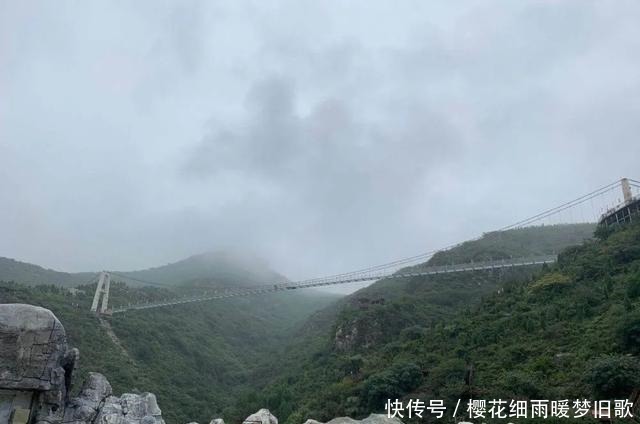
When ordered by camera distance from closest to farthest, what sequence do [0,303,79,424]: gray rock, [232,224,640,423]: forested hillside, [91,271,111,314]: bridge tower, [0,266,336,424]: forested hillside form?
[0,303,79,424]: gray rock, [232,224,640,423]: forested hillside, [0,266,336,424]: forested hillside, [91,271,111,314]: bridge tower

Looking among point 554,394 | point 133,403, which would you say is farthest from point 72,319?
point 554,394

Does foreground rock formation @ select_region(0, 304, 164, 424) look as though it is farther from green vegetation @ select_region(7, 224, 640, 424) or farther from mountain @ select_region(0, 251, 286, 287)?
mountain @ select_region(0, 251, 286, 287)

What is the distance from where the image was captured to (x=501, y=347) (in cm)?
1958

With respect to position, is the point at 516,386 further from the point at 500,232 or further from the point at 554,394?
the point at 500,232

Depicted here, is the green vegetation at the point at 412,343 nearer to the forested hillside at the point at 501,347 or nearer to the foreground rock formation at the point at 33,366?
the forested hillside at the point at 501,347

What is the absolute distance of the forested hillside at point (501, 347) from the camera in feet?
49.8

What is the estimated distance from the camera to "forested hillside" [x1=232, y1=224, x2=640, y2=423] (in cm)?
1516

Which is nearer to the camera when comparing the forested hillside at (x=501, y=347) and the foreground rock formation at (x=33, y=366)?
the foreground rock formation at (x=33, y=366)

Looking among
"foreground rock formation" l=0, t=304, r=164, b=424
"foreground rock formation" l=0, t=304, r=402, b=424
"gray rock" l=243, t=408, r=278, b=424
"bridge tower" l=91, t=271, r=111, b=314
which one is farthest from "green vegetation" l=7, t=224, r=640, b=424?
"foreground rock formation" l=0, t=304, r=164, b=424

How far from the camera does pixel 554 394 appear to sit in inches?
555

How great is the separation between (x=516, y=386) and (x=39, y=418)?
41.2ft

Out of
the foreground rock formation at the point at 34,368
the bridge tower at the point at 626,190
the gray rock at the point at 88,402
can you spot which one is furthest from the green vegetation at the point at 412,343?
the gray rock at the point at 88,402

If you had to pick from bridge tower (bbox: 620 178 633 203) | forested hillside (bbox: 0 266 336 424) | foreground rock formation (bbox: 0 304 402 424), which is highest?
bridge tower (bbox: 620 178 633 203)

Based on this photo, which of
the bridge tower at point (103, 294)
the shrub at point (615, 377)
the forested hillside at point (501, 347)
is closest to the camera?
the shrub at point (615, 377)
